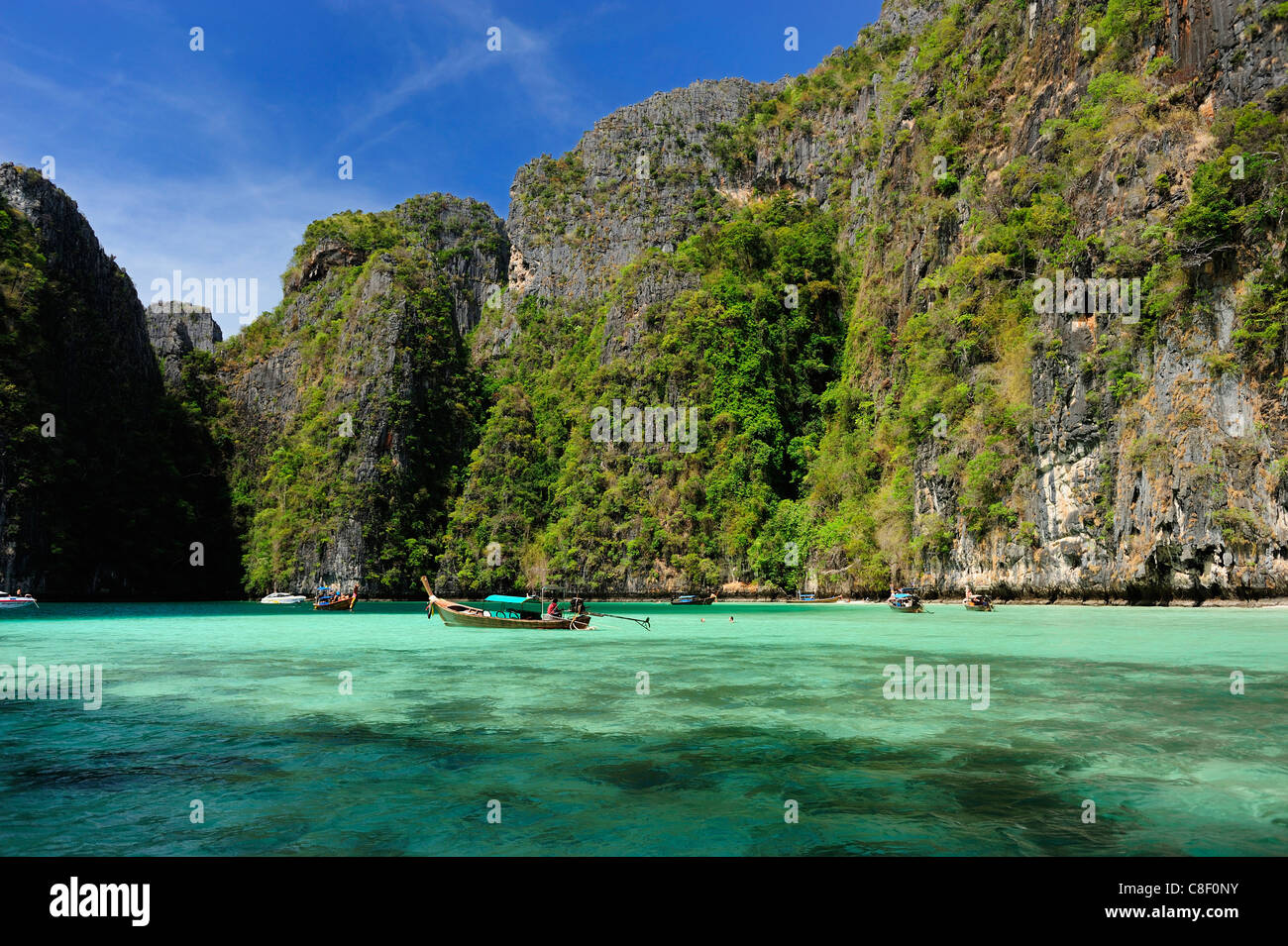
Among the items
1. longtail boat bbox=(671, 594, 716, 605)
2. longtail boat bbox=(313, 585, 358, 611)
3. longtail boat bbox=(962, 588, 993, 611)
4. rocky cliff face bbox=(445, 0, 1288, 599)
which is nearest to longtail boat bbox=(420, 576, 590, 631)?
longtail boat bbox=(962, 588, 993, 611)

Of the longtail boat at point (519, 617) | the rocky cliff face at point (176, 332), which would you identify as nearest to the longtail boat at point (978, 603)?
the longtail boat at point (519, 617)

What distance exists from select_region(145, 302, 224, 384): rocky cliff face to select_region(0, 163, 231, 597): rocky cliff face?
10214 millimetres

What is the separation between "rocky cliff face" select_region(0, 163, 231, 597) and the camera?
6141 centimetres

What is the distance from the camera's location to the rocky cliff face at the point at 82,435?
61.4 meters

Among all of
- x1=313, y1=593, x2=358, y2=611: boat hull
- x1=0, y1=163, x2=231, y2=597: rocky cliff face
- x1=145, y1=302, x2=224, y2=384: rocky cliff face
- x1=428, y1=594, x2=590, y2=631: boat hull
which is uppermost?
x1=145, y1=302, x2=224, y2=384: rocky cliff face

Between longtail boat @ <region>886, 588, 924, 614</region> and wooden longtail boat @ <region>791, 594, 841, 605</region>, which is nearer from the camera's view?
longtail boat @ <region>886, 588, 924, 614</region>

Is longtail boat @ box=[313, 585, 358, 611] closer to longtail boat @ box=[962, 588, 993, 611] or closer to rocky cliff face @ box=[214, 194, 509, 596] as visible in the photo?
rocky cliff face @ box=[214, 194, 509, 596]

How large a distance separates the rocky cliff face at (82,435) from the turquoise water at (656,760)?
55192 mm

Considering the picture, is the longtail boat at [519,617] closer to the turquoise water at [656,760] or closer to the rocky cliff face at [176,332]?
the turquoise water at [656,760]

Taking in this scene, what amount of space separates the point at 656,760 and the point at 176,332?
112348mm

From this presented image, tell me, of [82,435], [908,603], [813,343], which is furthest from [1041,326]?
[82,435]
